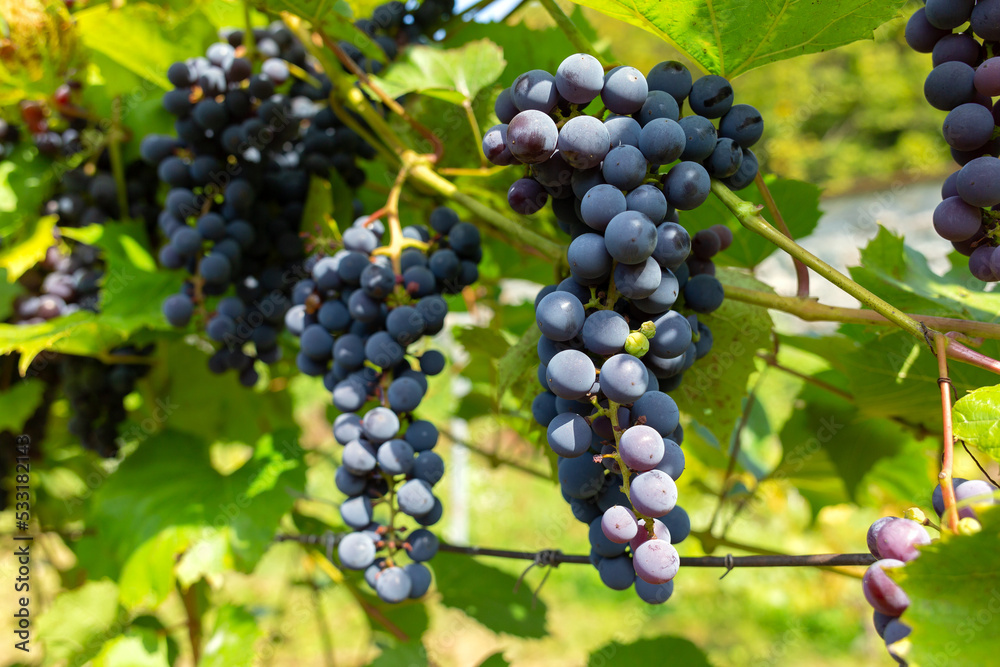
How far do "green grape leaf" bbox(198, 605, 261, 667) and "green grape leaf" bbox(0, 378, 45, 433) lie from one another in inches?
17.3

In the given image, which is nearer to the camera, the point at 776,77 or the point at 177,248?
the point at 177,248

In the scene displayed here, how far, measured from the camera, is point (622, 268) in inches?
17.6

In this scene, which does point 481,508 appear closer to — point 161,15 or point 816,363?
point 816,363

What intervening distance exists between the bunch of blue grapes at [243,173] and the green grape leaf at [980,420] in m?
0.73

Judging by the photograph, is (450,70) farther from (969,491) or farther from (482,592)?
(482,592)

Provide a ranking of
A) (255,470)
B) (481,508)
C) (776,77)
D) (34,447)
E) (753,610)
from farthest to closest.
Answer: (776,77) < (481,508) < (753,610) < (34,447) < (255,470)

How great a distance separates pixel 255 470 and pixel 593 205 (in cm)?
68

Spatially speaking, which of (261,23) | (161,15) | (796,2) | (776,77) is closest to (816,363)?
(796,2)

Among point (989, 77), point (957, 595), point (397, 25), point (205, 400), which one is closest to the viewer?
point (957, 595)

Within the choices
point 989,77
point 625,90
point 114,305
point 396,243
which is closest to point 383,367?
point 396,243

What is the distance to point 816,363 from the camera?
1254 mm

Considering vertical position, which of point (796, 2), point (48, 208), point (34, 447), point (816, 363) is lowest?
point (34, 447)

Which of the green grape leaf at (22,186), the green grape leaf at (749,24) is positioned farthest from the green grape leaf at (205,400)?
the green grape leaf at (749,24)

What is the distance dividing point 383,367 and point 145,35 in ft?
2.05
